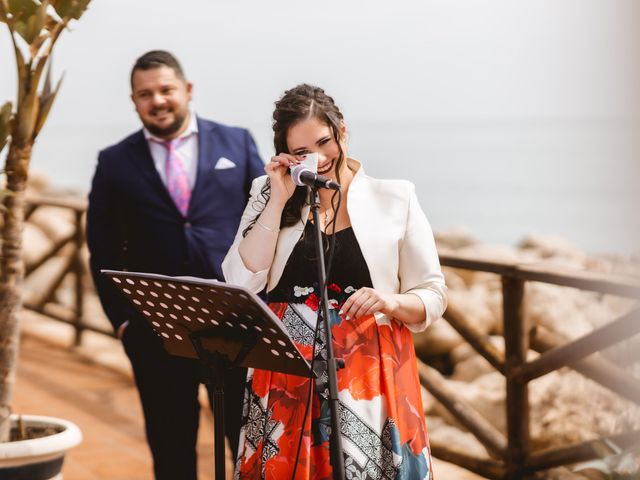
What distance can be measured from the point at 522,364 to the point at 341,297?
63.0 inches

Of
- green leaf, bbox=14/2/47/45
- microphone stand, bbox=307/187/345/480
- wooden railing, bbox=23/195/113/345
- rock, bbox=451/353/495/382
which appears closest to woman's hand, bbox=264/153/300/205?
microphone stand, bbox=307/187/345/480

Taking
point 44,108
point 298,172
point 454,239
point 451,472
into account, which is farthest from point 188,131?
point 454,239

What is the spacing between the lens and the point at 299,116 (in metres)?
1.96

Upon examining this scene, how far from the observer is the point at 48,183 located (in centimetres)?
1723

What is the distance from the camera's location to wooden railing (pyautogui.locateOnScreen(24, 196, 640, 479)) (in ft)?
9.87

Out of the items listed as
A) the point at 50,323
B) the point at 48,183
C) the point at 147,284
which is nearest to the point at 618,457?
the point at 147,284

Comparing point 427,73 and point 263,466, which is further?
point 427,73

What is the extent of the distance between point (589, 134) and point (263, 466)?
40.5m

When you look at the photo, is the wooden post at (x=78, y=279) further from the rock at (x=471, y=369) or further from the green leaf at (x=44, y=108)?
the green leaf at (x=44, y=108)

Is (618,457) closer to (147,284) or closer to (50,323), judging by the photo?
(147,284)

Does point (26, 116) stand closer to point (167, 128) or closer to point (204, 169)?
point (167, 128)

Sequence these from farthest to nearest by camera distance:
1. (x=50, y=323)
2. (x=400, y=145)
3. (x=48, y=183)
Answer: (x=400, y=145) → (x=48, y=183) → (x=50, y=323)

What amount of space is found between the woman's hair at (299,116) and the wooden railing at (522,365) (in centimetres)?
128

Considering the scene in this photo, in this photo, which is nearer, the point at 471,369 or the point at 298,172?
the point at 298,172
